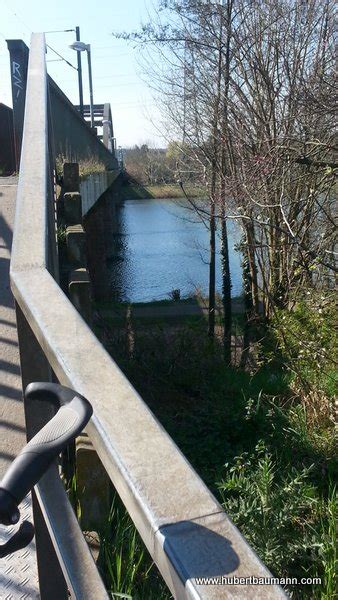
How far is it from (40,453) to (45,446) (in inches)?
0.5

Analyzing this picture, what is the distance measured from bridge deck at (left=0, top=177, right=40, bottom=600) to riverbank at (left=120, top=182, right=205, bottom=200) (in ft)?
27.9

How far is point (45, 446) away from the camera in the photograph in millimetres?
940

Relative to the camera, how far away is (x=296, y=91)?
32.3ft

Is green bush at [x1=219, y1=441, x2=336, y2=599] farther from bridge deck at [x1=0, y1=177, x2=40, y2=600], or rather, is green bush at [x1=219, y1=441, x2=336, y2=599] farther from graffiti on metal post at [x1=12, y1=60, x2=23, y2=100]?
graffiti on metal post at [x1=12, y1=60, x2=23, y2=100]

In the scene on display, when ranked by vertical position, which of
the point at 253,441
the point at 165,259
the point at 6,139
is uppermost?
the point at 6,139

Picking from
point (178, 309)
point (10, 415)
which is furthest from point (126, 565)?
point (178, 309)

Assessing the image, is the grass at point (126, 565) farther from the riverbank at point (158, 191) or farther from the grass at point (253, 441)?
the riverbank at point (158, 191)

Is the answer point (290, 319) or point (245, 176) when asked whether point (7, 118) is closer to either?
point (245, 176)

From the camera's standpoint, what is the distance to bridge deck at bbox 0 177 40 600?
2141mm

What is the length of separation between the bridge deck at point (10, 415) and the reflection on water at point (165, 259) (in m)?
9.79

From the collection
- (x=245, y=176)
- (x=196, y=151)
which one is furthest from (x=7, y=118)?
(x=245, y=176)

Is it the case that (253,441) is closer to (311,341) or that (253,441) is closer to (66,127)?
(311,341)

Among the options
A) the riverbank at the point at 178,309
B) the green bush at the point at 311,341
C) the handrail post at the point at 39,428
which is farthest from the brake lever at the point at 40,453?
the riverbank at the point at 178,309

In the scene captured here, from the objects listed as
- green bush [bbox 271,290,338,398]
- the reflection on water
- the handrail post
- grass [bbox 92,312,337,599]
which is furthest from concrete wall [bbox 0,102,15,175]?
the handrail post
